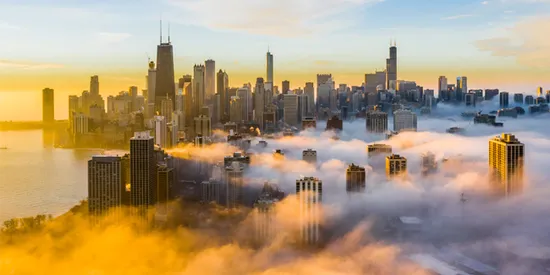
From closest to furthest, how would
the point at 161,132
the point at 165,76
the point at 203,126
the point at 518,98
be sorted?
the point at 518,98, the point at 161,132, the point at 203,126, the point at 165,76

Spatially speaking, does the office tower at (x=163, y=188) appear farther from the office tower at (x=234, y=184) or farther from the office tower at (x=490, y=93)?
the office tower at (x=490, y=93)

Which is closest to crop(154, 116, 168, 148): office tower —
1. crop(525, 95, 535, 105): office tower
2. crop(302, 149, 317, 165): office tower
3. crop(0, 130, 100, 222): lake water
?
crop(0, 130, 100, 222): lake water

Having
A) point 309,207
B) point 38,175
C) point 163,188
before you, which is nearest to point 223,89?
point 38,175

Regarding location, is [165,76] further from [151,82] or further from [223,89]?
[223,89]

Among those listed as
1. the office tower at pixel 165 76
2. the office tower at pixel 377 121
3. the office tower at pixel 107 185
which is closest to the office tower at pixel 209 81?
the office tower at pixel 165 76

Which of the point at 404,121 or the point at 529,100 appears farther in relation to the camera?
the point at 404,121

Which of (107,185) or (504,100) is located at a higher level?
(504,100)
